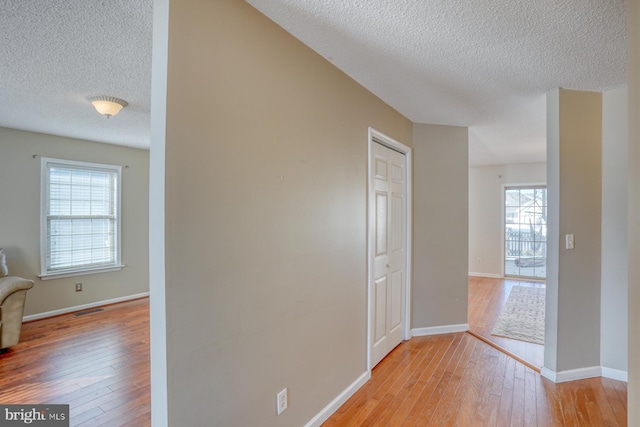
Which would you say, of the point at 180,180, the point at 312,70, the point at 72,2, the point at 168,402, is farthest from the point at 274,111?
the point at 168,402

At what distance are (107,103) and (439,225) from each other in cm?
353

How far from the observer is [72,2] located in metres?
1.49

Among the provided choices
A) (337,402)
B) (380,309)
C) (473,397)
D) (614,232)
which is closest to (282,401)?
(337,402)

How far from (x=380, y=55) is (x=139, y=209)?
14.8ft

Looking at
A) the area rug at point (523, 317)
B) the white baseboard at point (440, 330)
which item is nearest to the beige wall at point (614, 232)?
the area rug at point (523, 317)

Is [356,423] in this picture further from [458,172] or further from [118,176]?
[118,176]

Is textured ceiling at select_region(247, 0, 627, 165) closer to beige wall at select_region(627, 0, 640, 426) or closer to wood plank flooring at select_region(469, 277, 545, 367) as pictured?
beige wall at select_region(627, 0, 640, 426)

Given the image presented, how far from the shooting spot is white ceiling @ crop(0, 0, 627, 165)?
5.06ft

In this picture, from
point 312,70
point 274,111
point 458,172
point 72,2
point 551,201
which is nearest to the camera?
point 72,2

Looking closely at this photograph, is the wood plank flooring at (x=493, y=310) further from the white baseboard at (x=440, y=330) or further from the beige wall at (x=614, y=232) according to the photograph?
the beige wall at (x=614, y=232)

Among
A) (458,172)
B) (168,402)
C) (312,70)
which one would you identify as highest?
(312,70)

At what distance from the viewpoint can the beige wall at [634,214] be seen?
106cm

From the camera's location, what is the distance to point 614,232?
8.27 ft

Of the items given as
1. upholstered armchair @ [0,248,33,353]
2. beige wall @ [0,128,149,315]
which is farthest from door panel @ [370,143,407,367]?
beige wall @ [0,128,149,315]
